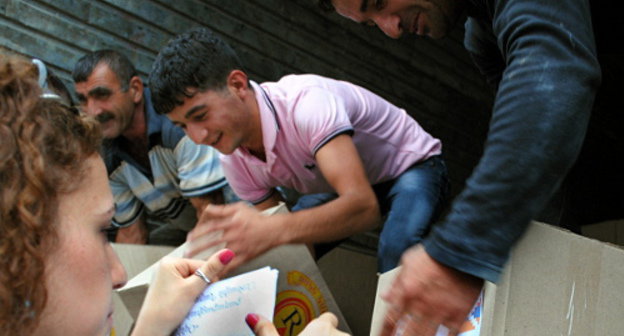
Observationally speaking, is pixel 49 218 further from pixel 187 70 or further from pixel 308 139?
pixel 187 70

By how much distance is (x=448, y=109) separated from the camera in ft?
15.3

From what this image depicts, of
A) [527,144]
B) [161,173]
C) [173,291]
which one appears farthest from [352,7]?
[161,173]

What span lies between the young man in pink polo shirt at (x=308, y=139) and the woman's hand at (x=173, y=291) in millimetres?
455

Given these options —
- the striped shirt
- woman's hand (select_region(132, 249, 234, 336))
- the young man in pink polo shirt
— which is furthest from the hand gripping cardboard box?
the striped shirt

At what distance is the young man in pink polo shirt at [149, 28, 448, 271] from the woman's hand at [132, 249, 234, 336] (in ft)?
1.49

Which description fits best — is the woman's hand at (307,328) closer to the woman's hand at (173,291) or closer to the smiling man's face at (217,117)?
the woman's hand at (173,291)

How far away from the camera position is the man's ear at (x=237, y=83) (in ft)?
6.87

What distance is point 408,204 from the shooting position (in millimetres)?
1920

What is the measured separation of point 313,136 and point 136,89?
1.25m

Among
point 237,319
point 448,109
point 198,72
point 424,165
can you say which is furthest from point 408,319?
point 448,109

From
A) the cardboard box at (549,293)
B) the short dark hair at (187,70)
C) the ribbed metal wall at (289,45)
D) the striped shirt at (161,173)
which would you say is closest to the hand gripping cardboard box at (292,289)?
the cardboard box at (549,293)

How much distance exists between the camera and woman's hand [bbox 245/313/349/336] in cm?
124

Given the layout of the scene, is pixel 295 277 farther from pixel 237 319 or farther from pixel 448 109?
pixel 448 109

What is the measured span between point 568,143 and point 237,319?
70 centimetres
